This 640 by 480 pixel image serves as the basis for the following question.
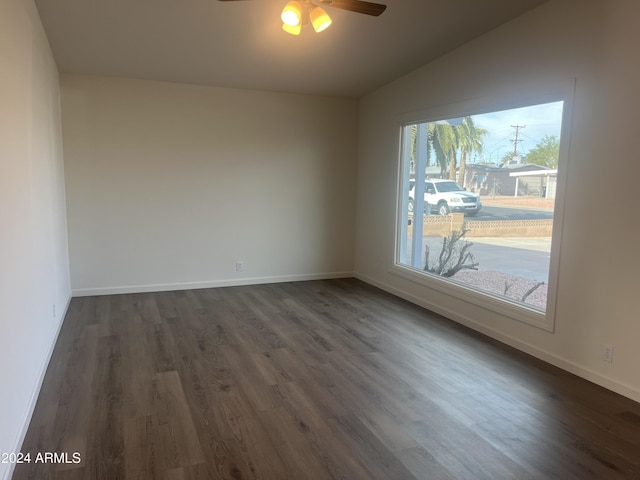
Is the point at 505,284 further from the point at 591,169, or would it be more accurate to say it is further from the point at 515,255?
the point at 591,169

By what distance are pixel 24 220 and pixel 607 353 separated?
3913mm

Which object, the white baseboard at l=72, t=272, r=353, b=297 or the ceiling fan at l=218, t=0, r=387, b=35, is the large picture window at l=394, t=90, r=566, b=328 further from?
the ceiling fan at l=218, t=0, r=387, b=35

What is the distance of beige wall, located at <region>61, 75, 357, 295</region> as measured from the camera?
17.0ft

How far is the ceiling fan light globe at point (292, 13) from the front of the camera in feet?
8.47

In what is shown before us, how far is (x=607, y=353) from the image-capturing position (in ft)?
9.88

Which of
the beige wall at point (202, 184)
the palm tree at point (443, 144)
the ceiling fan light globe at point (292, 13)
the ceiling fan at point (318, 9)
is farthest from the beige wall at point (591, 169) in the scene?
the beige wall at point (202, 184)

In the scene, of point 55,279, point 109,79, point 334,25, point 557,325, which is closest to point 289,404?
point 557,325

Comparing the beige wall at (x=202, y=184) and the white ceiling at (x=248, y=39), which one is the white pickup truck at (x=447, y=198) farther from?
the beige wall at (x=202, y=184)

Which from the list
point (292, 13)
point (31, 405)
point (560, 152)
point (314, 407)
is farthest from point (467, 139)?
point (31, 405)

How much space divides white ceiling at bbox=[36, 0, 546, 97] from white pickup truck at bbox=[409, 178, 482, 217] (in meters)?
1.32

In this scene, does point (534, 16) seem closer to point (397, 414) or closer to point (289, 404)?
point (397, 414)

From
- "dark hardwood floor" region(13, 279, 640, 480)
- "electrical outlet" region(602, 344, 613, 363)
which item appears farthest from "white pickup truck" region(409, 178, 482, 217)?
"electrical outlet" region(602, 344, 613, 363)

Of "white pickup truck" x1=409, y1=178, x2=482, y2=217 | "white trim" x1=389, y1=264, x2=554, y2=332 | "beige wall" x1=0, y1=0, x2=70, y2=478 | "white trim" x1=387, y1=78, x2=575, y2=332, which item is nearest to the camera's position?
"beige wall" x1=0, y1=0, x2=70, y2=478

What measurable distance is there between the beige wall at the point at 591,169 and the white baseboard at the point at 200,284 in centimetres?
288
